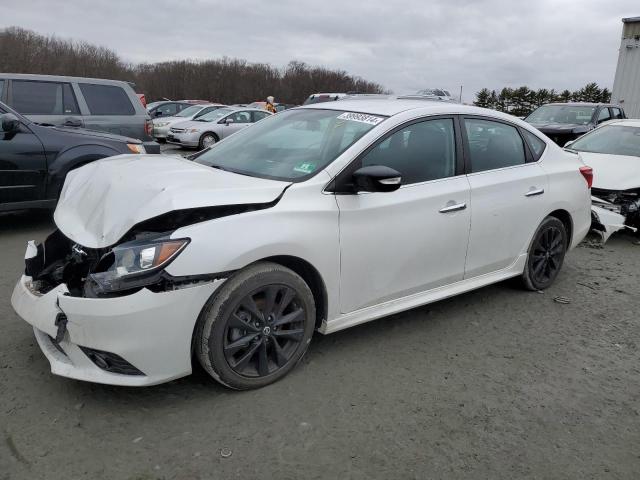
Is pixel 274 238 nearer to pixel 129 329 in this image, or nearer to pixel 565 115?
pixel 129 329

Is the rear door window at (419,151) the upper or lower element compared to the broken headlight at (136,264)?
upper

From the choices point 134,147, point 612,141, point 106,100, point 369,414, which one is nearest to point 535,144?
point 369,414

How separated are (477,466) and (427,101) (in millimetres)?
2723

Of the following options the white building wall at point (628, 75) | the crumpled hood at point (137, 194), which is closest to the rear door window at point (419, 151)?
the crumpled hood at point (137, 194)

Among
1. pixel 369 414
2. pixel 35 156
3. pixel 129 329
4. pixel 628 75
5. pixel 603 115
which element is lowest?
pixel 369 414

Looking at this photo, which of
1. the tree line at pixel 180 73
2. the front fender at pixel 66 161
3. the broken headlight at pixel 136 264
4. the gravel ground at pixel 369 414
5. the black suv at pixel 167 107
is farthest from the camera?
the tree line at pixel 180 73

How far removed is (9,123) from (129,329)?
451 centimetres

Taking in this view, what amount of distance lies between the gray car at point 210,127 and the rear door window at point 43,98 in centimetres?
775

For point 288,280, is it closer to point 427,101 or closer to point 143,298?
point 143,298

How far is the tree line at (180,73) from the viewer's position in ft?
160

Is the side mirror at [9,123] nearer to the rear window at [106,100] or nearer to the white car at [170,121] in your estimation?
the rear window at [106,100]

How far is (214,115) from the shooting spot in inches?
701

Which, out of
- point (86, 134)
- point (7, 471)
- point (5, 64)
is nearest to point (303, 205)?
point (7, 471)

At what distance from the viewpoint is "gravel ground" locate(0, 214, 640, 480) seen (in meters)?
2.41
